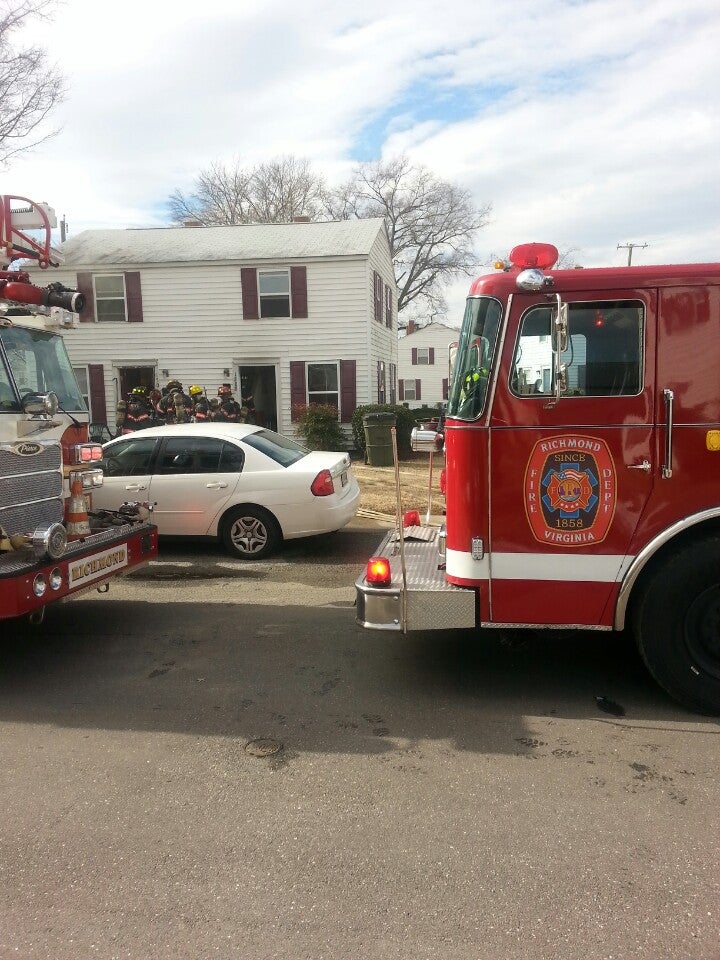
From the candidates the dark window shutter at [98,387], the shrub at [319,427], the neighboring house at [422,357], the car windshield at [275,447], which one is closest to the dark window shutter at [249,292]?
the shrub at [319,427]

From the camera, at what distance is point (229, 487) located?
777 cm

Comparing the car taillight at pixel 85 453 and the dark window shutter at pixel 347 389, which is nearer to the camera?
the car taillight at pixel 85 453

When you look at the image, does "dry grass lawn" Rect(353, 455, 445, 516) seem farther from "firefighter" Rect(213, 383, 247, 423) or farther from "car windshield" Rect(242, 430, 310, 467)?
"firefighter" Rect(213, 383, 247, 423)

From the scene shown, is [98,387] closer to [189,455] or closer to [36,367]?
[189,455]

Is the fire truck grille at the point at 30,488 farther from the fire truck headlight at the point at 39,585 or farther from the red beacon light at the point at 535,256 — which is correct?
the red beacon light at the point at 535,256

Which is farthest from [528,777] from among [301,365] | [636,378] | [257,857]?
[301,365]

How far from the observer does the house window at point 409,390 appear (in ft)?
151

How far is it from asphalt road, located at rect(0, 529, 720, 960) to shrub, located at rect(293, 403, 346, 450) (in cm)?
1220

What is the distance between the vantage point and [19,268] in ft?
18.8

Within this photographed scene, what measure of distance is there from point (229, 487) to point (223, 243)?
1340 cm

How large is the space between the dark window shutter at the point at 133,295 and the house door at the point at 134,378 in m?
1.39

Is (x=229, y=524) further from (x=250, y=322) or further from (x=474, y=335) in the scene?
(x=250, y=322)

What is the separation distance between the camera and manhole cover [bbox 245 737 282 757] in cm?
363

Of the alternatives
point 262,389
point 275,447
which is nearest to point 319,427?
point 262,389
